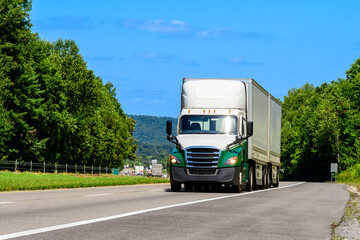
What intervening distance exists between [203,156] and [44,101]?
51083 mm

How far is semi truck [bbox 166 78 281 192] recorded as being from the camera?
21.8m

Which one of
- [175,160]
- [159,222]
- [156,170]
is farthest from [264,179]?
[156,170]

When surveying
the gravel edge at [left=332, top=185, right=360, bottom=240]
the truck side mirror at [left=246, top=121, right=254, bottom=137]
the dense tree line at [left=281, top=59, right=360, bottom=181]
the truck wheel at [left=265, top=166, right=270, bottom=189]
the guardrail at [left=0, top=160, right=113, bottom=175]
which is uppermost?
the dense tree line at [left=281, top=59, right=360, bottom=181]

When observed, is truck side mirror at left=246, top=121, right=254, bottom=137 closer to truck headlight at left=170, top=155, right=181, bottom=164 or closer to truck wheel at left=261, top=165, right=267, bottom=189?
truck headlight at left=170, top=155, right=181, bottom=164

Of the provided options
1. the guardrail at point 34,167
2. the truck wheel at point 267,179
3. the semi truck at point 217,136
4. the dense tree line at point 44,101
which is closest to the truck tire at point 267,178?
the truck wheel at point 267,179

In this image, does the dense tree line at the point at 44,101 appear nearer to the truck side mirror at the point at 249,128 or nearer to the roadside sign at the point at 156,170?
the roadside sign at the point at 156,170

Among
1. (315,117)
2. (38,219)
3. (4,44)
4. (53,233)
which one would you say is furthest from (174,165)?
(315,117)

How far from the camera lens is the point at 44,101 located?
2771 inches

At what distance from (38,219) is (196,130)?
42.0 ft

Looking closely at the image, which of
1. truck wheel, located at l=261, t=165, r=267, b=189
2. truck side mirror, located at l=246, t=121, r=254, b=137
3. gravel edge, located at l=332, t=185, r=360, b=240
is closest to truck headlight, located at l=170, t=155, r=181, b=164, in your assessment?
truck side mirror, located at l=246, t=121, r=254, b=137

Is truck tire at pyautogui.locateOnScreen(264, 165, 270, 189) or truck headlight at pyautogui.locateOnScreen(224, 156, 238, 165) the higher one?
truck headlight at pyautogui.locateOnScreen(224, 156, 238, 165)

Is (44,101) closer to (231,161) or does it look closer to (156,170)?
(156,170)

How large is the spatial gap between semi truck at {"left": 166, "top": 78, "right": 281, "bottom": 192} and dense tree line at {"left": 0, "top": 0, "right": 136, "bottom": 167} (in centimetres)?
3702

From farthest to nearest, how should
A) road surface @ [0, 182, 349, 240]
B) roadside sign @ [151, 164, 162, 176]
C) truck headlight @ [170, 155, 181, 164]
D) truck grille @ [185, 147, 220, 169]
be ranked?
roadside sign @ [151, 164, 162, 176], truck headlight @ [170, 155, 181, 164], truck grille @ [185, 147, 220, 169], road surface @ [0, 182, 349, 240]
